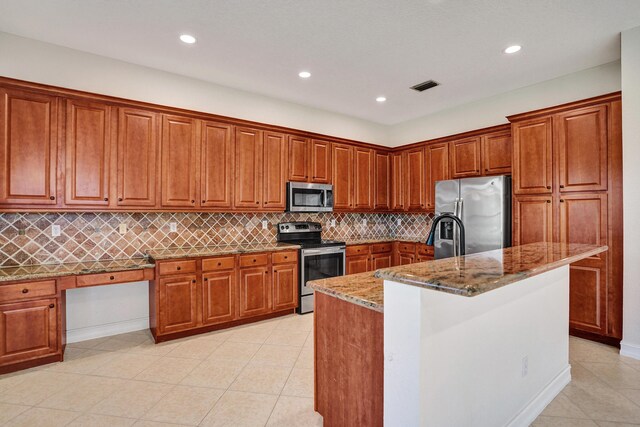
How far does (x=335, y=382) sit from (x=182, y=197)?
2644 mm

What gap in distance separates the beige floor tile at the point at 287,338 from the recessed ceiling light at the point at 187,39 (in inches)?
120

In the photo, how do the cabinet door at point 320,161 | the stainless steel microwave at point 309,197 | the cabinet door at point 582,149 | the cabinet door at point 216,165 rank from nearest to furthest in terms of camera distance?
1. the cabinet door at point 582,149
2. the cabinet door at point 216,165
3. the stainless steel microwave at point 309,197
4. the cabinet door at point 320,161

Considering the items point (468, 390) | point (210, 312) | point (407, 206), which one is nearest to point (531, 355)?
point (468, 390)

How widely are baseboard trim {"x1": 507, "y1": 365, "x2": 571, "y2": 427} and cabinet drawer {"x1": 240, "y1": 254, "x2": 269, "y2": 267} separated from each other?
9.09ft

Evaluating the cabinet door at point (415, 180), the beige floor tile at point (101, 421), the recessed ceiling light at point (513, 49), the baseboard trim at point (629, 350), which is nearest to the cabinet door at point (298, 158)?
the cabinet door at point (415, 180)

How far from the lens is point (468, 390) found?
1509 millimetres

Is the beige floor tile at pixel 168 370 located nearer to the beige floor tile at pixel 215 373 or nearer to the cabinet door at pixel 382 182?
the beige floor tile at pixel 215 373

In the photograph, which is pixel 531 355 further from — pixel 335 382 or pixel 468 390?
pixel 335 382

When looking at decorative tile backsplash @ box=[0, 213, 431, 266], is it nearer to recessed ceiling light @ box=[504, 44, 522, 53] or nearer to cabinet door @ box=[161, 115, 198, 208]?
cabinet door @ box=[161, 115, 198, 208]

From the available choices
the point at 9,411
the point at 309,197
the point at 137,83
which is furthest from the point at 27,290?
the point at 309,197

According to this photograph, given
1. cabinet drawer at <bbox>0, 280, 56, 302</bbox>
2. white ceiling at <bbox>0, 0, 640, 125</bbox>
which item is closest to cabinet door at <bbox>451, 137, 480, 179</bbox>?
white ceiling at <bbox>0, 0, 640, 125</bbox>

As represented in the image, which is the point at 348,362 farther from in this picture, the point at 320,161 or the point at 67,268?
the point at 320,161

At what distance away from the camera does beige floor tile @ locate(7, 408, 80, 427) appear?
6.49ft

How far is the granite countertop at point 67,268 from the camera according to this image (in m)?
2.59
